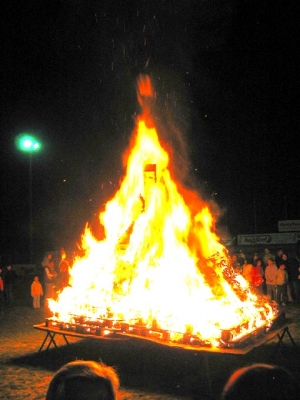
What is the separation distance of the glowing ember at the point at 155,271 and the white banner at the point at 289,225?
59.3 feet

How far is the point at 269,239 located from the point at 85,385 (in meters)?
25.2

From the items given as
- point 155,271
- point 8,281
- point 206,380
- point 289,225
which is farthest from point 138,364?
point 289,225

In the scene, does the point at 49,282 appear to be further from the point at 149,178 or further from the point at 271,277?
the point at 149,178

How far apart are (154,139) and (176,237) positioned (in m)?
2.52

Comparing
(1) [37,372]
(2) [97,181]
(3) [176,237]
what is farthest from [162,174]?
(2) [97,181]

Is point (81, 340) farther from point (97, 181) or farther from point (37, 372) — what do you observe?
point (97, 181)

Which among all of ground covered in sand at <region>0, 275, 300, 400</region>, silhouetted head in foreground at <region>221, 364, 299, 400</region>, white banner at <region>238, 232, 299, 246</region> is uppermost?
white banner at <region>238, 232, 299, 246</region>

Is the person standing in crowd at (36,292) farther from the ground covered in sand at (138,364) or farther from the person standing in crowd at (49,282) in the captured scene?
the ground covered in sand at (138,364)

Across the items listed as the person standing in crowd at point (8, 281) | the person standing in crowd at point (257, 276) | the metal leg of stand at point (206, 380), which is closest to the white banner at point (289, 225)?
the person standing in crowd at point (257, 276)

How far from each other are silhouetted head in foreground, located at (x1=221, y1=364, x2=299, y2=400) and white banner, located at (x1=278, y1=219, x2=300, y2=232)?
87.9 feet

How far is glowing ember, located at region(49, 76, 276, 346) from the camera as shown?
8.54 m

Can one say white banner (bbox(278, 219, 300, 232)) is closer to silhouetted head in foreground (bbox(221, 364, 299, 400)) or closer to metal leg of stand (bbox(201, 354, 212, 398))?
metal leg of stand (bbox(201, 354, 212, 398))

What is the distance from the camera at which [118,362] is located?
918 centimetres

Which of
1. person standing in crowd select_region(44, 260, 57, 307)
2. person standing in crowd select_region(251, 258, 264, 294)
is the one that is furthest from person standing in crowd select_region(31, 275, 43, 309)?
person standing in crowd select_region(251, 258, 264, 294)
